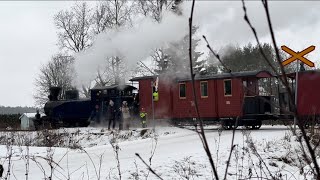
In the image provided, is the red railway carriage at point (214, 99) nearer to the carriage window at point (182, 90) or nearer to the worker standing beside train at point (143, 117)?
the carriage window at point (182, 90)

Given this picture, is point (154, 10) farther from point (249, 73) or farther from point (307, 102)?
point (307, 102)

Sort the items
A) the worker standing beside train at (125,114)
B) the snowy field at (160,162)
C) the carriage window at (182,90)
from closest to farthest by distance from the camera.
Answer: the snowy field at (160,162), the carriage window at (182,90), the worker standing beside train at (125,114)

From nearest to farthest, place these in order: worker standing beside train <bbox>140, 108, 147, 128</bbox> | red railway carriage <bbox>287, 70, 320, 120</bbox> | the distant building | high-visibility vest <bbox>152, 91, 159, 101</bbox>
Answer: red railway carriage <bbox>287, 70, 320, 120</bbox>, high-visibility vest <bbox>152, 91, 159, 101</bbox>, worker standing beside train <bbox>140, 108, 147, 128</bbox>, the distant building

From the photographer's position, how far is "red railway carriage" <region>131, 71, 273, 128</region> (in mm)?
18328

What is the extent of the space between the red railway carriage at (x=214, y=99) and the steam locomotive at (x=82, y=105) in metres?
2.93

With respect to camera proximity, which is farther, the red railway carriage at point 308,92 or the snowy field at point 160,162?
the red railway carriage at point 308,92

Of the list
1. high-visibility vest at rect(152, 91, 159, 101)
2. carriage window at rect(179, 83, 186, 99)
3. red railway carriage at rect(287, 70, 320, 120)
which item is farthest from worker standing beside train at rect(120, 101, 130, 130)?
red railway carriage at rect(287, 70, 320, 120)

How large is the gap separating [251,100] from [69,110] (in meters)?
12.8

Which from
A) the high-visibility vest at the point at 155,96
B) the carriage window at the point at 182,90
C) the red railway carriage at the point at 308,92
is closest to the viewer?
the red railway carriage at the point at 308,92

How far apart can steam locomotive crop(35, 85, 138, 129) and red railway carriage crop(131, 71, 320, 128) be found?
9.63ft

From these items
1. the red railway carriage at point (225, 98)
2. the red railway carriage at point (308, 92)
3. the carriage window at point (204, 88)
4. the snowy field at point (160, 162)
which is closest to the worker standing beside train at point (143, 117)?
the red railway carriage at point (225, 98)

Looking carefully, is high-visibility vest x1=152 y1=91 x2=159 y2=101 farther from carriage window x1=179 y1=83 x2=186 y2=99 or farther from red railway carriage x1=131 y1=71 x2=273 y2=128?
carriage window x1=179 y1=83 x2=186 y2=99

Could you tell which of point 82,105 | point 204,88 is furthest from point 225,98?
point 82,105

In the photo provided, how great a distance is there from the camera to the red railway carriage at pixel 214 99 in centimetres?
1833
